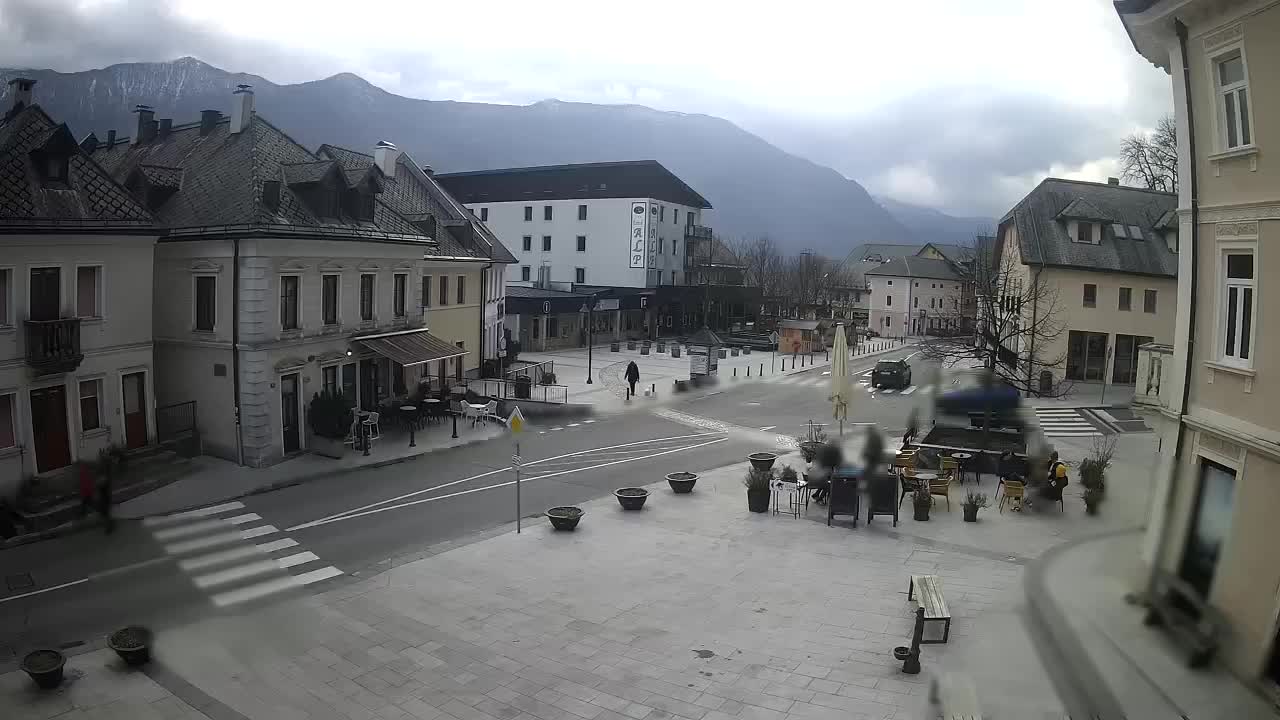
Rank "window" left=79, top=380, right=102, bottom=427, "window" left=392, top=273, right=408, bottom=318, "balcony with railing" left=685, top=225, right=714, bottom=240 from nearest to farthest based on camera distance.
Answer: "window" left=79, top=380, right=102, bottom=427
"window" left=392, top=273, right=408, bottom=318
"balcony with railing" left=685, top=225, right=714, bottom=240

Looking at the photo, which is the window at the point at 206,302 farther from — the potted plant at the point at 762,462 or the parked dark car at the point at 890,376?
the parked dark car at the point at 890,376

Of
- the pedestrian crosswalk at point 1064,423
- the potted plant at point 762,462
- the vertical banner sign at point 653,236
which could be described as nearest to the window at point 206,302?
the potted plant at point 762,462

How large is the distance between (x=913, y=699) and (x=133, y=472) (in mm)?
17178

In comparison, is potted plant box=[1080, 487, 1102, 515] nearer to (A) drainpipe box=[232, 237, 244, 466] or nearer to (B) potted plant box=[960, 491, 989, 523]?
(B) potted plant box=[960, 491, 989, 523]

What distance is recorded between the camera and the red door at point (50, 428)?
16.8 m

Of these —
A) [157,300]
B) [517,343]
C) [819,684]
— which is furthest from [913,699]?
[517,343]

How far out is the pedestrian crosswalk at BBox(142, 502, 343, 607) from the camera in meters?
13.2

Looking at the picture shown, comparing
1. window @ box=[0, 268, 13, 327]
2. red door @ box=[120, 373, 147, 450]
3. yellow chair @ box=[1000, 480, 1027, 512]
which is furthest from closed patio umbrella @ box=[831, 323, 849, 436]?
window @ box=[0, 268, 13, 327]

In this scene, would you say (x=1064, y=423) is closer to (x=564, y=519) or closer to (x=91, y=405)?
(x=564, y=519)

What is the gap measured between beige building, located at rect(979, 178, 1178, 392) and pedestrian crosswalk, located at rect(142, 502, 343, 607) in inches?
1086

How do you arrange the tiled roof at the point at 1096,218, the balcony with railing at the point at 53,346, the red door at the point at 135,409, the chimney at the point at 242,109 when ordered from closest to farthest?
1. the balcony with railing at the point at 53,346
2. the red door at the point at 135,409
3. the chimney at the point at 242,109
4. the tiled roof at the point at 1096,218

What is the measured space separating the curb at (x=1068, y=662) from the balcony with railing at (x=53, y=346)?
17987mm

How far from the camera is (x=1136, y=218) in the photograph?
3378cm

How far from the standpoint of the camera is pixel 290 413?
2255 cm
